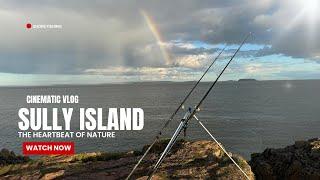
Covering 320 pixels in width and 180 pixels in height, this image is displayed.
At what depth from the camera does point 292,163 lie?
71.8 feet

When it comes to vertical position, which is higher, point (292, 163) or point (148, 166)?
point (148, 166)

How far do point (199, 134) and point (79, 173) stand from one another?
223ft

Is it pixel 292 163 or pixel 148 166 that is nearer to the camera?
pixel 148 166

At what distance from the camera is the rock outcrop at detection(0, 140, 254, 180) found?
43.4 feet

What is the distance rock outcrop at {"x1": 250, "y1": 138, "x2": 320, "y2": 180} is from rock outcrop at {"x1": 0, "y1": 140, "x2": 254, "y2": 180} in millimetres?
6568

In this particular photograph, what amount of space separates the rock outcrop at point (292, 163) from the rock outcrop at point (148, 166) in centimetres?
657

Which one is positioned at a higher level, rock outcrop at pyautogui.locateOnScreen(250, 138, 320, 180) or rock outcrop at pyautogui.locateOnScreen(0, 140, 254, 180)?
rock outcrop at pyautogui.locateOnScreen(0, 140, 254, 180)

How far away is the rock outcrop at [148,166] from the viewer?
1323 centimetres

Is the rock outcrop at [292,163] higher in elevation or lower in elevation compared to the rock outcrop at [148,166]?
lower

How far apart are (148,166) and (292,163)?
1131 cm

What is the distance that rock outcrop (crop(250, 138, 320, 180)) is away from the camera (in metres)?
20.5

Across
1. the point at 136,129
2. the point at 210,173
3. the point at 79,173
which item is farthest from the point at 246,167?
the point at 136,129

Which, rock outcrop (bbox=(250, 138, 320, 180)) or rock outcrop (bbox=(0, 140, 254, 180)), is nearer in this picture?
rock outcrop (bbox=(0, 140, 254, 180))

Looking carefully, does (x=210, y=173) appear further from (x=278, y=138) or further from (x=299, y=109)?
(x=299, y=109)
